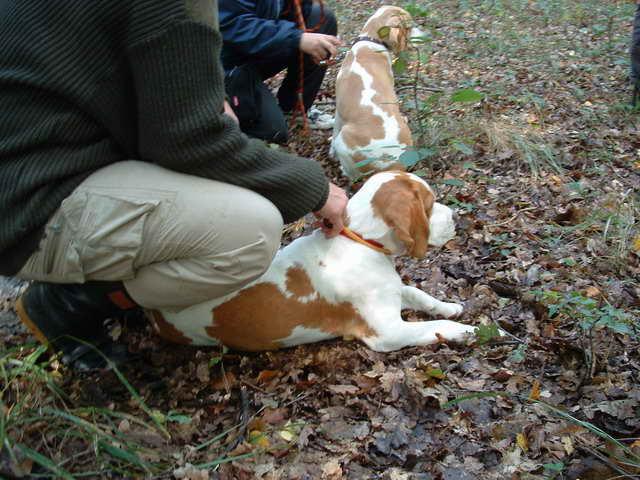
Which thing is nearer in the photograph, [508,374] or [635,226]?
[508,374]

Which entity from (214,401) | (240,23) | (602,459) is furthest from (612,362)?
(240,23)

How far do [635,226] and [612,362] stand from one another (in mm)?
1549

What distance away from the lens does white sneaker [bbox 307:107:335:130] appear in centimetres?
644

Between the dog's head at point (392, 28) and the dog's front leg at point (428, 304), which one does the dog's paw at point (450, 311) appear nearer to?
the dog's front leg at point (428, 304)

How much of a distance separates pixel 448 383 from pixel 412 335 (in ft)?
1.29

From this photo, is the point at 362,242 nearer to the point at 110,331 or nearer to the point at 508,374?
the point at 508,374

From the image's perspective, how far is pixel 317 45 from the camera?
17.7 ft

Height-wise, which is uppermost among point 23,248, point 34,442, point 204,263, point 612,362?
point 23,248

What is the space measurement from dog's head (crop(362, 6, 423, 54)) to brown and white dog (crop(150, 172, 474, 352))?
10.4ft

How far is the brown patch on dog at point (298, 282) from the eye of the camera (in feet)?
10.3

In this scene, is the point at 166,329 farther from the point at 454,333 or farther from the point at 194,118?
the point at 454,333

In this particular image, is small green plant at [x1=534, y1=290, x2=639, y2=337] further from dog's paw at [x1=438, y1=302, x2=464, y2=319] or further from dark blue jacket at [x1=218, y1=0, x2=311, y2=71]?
dark blue jacket at [x1=218, y1=0, x2=311, y2=71]

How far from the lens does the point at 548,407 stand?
8.11 feet

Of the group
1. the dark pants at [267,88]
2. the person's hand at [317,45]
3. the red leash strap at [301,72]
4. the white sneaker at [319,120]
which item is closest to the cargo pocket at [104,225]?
the dark pants at [267,88]
